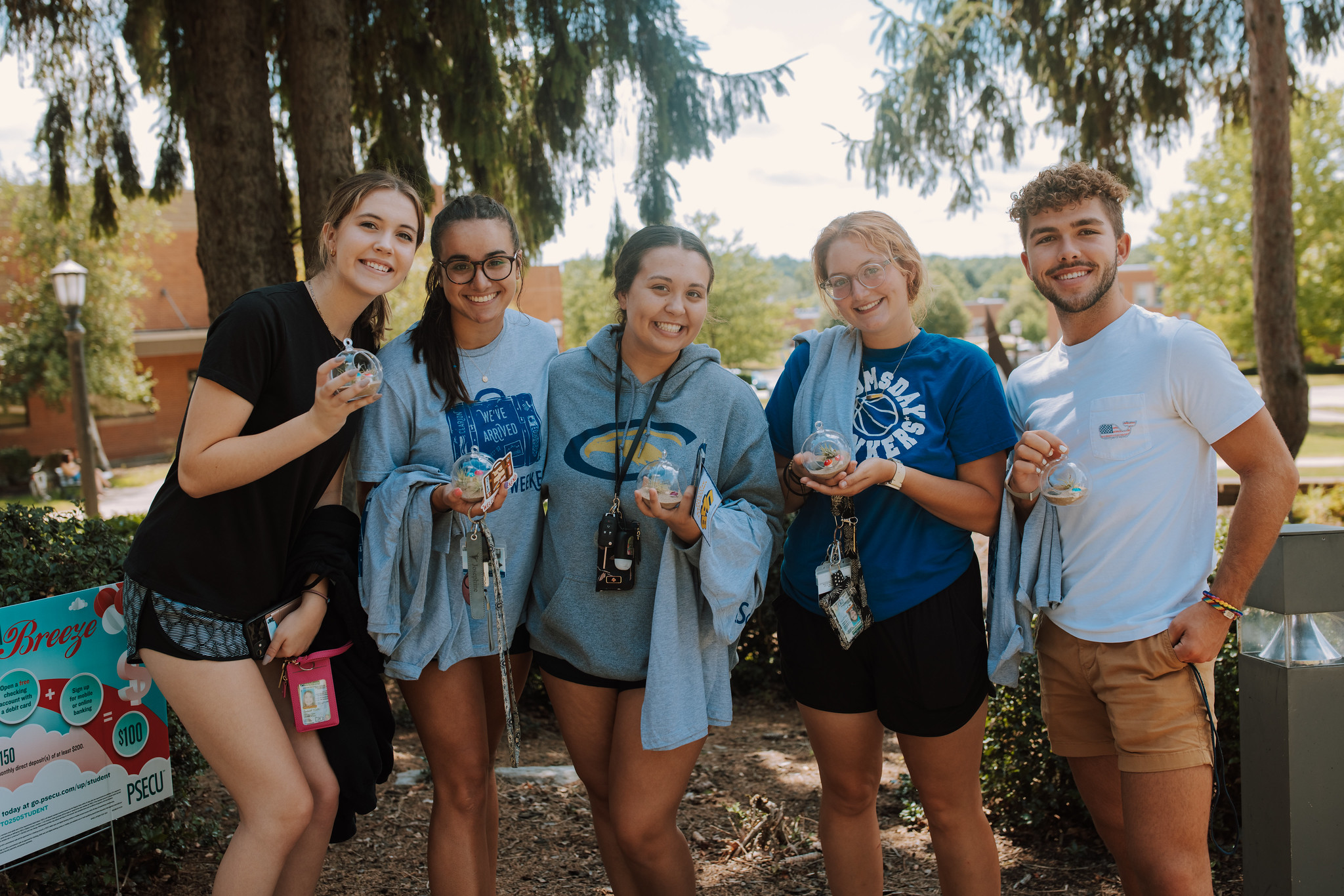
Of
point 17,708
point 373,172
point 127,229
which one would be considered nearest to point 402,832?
point 17,708

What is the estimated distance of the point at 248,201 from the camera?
4.98 m

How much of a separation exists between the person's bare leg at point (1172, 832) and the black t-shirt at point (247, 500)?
2.31 metres

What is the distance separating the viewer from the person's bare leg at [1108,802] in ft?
8.20

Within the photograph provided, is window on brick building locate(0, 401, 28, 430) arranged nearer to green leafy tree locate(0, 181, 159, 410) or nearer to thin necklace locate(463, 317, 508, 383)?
green leafy tree locate(0, 181, 159, 410)

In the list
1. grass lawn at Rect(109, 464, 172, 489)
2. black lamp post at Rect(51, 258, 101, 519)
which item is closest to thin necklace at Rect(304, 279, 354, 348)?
black lamp post at Rect(51, 258, 101, 519)

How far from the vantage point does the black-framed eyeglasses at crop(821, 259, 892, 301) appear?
249 centimetres

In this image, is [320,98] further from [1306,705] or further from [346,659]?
[1306,705]

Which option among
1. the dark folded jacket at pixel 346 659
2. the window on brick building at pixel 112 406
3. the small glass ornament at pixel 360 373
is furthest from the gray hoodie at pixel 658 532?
the window on brick building at pixel 112 406

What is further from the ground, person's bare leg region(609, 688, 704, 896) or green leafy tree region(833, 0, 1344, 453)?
green leafy tree region(833, 0, 1344, 453)

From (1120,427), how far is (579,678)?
1.61 meters

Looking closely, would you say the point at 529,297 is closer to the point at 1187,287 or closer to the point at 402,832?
the point at 1187,287

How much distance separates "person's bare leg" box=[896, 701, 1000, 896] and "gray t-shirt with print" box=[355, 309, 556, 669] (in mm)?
1209

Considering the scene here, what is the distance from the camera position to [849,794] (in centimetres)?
251

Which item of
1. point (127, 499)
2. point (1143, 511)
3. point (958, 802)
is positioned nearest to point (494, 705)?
point (958, 802)
